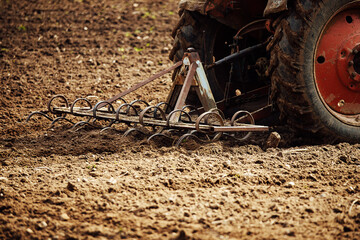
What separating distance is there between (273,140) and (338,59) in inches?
35.2

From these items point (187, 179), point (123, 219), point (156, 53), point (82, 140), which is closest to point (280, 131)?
point (187, 179)

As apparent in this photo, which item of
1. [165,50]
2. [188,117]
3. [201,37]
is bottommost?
[188,117]

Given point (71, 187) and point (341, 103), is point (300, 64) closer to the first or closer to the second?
point (341, 103)

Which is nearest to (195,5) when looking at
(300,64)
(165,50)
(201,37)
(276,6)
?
(201,37)

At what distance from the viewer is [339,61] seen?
3969 millimetres

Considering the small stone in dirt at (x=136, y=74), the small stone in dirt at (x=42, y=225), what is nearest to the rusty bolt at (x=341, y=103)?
the small stone in dirt at (x=42, y=225)

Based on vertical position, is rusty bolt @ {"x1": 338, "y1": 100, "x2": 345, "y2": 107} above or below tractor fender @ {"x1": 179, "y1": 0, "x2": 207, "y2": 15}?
below

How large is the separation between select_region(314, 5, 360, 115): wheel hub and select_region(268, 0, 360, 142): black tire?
Result: 0.14 m

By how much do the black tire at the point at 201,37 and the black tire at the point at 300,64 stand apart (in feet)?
3.54

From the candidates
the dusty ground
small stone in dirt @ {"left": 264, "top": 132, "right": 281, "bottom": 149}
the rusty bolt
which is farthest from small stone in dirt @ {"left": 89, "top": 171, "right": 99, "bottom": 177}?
the rusty bolt

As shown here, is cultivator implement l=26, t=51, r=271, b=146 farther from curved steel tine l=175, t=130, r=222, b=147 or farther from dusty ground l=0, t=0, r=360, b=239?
dusty ground l=0, t=0, r=360, b=239

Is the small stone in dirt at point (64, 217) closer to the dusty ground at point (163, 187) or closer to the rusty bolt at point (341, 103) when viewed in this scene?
the dusty ground at point (163, 187)

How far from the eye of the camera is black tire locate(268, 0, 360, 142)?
371 centimetres

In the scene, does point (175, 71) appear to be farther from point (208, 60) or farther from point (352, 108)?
point (352, 108)
